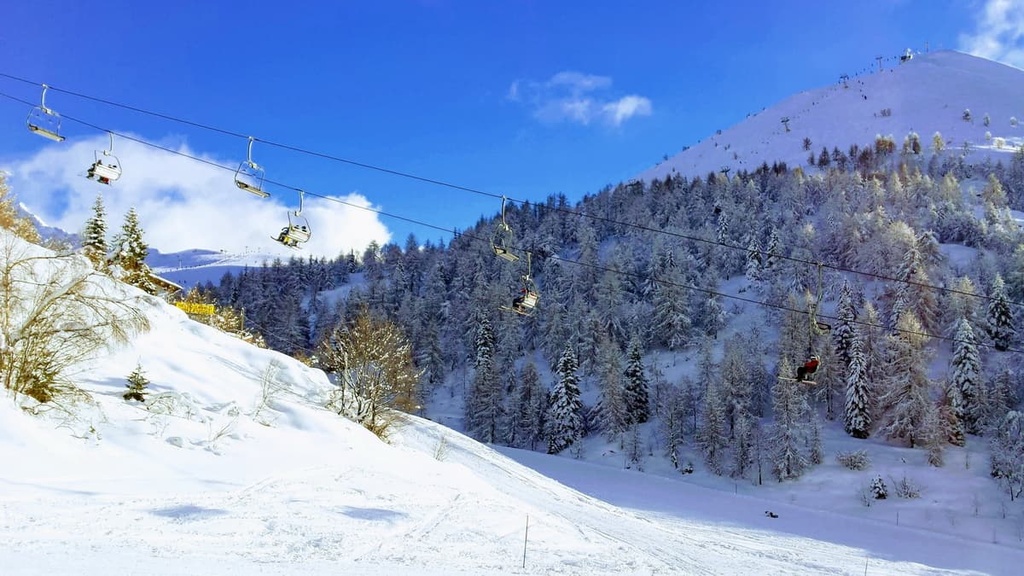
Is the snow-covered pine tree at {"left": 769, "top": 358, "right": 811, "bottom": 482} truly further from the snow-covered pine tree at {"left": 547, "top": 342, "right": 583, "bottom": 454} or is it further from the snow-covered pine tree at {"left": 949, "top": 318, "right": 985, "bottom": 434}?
the snow-covered pine tree at {"left": 547, "top": 342, "right": 583, "bottom": 454}

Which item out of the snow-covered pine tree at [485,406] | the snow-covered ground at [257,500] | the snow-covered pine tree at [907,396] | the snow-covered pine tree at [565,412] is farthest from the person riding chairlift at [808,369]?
the snow-covered pine tree at [485,406]

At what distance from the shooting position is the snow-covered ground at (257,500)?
9.34 m

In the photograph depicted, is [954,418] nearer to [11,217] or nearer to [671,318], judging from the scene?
[671,318]

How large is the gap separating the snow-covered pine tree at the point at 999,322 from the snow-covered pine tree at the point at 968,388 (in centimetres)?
1368

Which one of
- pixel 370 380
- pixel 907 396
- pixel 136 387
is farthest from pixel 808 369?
pixel 907 396

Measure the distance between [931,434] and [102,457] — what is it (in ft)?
194

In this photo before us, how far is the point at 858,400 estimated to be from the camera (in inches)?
2299

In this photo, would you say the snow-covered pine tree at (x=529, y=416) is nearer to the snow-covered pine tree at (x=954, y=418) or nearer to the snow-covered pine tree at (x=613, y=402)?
the snow-covered pine tree at (x=613, y=402)

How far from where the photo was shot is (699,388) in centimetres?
6875

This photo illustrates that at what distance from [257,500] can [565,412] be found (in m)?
54.9

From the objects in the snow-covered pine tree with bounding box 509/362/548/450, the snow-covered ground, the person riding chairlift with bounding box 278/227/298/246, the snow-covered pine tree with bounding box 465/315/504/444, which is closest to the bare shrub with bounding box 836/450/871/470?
the snow-covered ground

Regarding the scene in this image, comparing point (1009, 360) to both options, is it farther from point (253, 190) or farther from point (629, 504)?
point (253, 190)

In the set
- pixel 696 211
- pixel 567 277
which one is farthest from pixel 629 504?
pixel 696 211

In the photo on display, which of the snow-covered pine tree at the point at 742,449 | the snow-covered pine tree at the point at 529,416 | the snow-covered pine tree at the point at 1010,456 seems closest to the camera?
the snow-covered pine tree at the point at 1010,456
